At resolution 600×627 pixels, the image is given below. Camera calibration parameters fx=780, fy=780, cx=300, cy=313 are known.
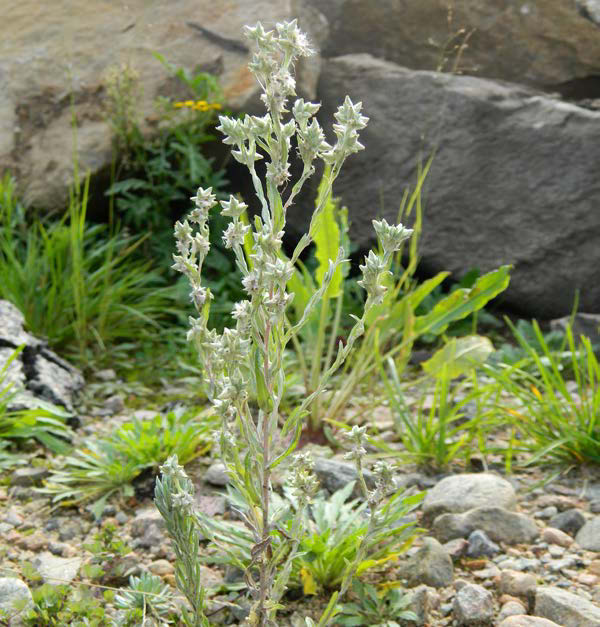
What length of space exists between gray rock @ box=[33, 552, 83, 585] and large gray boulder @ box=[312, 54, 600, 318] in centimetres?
287

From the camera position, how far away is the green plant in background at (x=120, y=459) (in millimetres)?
2539

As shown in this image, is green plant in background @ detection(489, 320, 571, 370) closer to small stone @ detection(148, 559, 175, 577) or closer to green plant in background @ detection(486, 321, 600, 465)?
green plant in background @ detection(486, 321, 600, 465)

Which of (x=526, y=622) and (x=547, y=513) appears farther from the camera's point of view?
(x=547, y=513)

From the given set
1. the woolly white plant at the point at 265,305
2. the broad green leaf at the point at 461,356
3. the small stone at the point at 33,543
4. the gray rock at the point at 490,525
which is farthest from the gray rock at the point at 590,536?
the small stone at the point at 33,543

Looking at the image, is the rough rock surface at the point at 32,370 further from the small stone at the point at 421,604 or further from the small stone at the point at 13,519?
the small stone at the point at 421,604

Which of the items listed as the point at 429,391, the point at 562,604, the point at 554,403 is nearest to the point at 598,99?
the point at 429,391

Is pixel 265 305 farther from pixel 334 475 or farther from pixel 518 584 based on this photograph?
pixel 334 475

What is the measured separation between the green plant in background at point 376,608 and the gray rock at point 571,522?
0.66 m

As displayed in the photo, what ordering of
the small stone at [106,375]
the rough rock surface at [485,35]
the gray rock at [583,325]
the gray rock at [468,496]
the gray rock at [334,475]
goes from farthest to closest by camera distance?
the rough rock surface at [485,35], the gray rock at [583,325], the small stone at [106,375], the gray rock at [334,475], the gray rock at [468,496]

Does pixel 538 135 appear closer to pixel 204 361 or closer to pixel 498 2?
pixel 498 2

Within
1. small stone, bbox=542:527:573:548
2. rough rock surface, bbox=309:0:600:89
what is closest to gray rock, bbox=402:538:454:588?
small stone, bbox=542:527:573:548

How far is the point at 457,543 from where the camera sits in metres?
2.23

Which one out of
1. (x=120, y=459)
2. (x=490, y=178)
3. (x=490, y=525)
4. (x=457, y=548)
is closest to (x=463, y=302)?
(x=490, y=525)

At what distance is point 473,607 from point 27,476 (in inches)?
60.8
